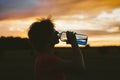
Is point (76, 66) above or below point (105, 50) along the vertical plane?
above

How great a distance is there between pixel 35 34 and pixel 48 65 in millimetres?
410

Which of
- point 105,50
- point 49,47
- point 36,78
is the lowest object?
point 105,50

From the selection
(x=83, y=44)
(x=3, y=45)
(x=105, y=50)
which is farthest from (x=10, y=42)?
(x=83, y=44)

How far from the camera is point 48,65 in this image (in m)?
5.27

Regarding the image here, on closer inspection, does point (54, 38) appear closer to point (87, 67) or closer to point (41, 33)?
point (41, 33)

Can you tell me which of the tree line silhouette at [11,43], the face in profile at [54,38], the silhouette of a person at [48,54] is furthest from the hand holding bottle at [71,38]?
the tree line silhouette at [11,43]

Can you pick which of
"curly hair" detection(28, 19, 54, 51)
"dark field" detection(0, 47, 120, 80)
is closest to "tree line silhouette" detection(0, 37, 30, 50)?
"dark field" detection(0, 47, 120, 80)

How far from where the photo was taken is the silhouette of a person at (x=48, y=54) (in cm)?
516

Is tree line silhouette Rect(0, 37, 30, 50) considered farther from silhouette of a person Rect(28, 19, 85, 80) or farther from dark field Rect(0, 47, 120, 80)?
silhouette of a person Rect(28, 19, 85, 80)

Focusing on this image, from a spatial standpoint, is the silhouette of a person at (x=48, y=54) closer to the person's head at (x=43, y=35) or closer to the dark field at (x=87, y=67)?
the person's head at (x=43, y=35)

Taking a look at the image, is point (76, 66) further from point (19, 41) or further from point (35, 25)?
point (19, 41)

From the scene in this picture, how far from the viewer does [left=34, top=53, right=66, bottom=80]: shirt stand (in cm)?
523

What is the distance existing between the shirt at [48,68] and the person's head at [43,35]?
0.47 ft

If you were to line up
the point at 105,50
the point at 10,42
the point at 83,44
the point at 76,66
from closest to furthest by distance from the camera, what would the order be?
the point at 76,66 → the point at 83,44 → the point at 10,42 → the point at 105,50
